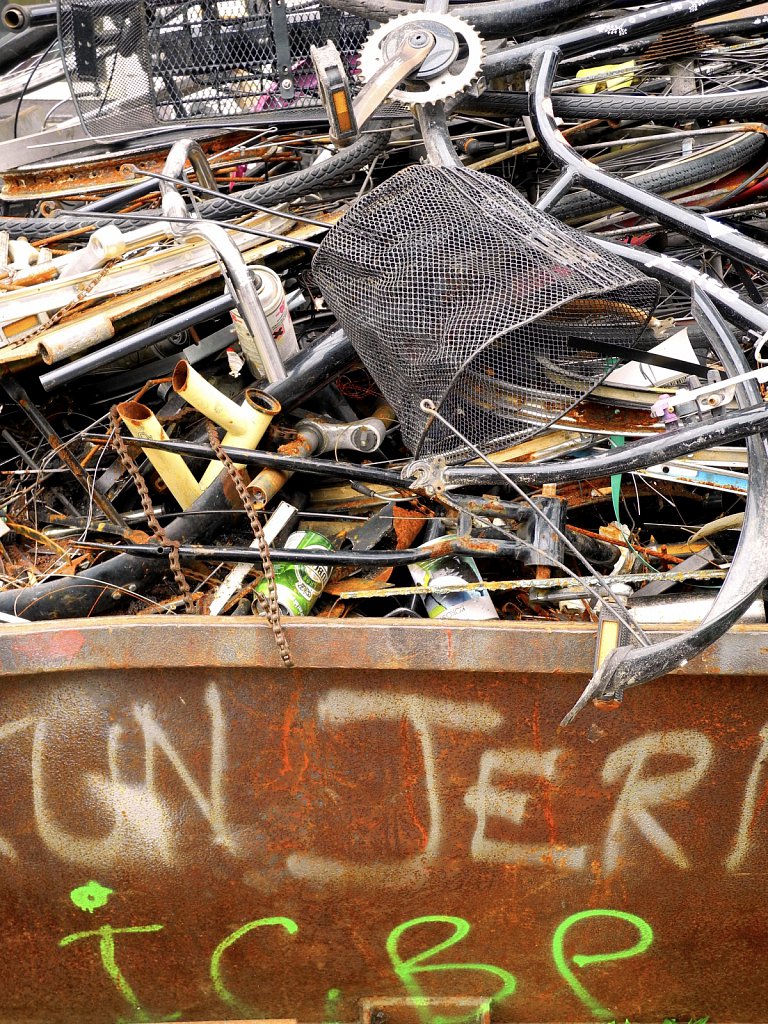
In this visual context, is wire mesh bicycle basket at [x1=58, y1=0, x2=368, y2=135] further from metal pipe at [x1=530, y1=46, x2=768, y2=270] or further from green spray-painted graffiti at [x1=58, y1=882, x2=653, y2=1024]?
green spray-painted graffiti at [x1=58, y1=882, x2=653, y2=1024]

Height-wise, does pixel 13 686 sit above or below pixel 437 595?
above

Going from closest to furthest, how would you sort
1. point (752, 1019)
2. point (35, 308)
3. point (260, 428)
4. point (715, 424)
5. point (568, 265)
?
point (715, 424), point (568, 265), point (752, 1019), point (260, 428), point (35, 308)

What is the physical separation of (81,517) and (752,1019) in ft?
6.44

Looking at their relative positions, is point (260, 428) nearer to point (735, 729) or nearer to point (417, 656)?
point (417, 656)

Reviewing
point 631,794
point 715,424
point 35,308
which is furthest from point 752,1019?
point 35,308

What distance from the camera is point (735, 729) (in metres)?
1.73

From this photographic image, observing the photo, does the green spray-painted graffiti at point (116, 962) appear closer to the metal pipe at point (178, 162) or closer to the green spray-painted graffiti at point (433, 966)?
the green spray-painted graffiti at point (433, 966)

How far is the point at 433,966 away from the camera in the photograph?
1.92 meters

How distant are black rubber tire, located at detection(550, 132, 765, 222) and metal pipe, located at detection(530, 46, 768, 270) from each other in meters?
0.53

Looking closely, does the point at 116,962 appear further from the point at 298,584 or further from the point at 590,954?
the point at 590,954

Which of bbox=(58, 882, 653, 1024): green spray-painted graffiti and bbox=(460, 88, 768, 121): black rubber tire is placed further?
bbox=(460, 88, 768, 121): black rubber tire

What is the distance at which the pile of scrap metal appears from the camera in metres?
1.74

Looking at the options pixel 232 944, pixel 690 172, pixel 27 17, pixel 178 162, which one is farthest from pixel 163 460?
pixel 27 17

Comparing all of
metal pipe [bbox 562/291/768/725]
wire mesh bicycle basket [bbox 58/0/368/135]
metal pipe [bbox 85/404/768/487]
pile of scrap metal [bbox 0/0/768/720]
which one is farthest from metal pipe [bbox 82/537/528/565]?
wire mesh bicycle basket [bbox 58/0/368/135]
